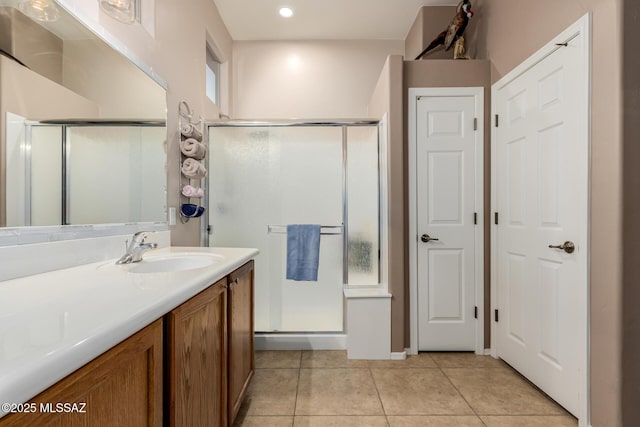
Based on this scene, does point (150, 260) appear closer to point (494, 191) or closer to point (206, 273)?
point (206, 273)

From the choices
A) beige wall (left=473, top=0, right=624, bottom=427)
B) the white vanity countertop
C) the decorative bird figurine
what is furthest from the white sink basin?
the decorative bird figurine

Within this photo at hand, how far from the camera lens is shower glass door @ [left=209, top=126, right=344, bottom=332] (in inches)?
98.5

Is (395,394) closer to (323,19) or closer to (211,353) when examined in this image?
(211,353)

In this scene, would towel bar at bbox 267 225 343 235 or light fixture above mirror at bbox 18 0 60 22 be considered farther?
towel bar at bbox 267 225 343 235

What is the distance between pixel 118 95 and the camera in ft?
4.65

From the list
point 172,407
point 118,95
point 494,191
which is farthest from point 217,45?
point 172,407

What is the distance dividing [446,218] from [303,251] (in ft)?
3.83

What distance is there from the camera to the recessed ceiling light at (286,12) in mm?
2807

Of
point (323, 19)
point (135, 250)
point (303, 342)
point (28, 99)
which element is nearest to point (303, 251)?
point (303, 342)

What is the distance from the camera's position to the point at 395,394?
5.96 feet

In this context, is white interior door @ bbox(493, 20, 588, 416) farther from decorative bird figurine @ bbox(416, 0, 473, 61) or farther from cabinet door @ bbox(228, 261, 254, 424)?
cabinet door @ bbox(228, 261, 254, 424)

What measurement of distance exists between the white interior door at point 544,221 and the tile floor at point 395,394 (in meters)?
0.16

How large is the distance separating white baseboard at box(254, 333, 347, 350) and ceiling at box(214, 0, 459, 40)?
2969mm

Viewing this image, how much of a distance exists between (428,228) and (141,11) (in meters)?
2.34
